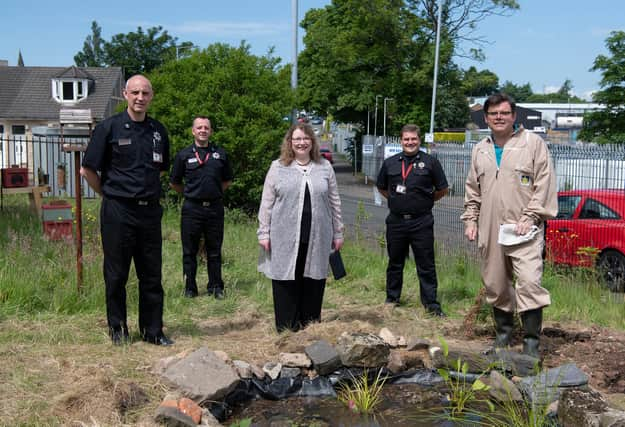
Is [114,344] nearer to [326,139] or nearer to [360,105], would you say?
[360,105]

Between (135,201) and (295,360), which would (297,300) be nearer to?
(295,360)

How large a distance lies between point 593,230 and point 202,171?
6142mm

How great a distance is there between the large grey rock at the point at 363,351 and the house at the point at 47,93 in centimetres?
4417

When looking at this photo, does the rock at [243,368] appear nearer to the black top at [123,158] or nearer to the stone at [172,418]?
the stone at [172,418]

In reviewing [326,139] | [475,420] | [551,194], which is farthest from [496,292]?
[326,139]

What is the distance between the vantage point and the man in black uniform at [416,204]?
6.94 metres

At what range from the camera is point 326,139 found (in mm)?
80375

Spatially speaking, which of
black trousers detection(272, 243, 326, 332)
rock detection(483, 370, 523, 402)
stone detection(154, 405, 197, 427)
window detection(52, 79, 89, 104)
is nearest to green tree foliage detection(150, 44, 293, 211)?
black trousers detection(272, 243, 326, 332)

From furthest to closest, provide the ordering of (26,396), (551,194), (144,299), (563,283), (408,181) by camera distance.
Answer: (563,283) < (408,181) < (144,299) < (551,194) < (26,396)

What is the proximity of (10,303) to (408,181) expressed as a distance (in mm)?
4009

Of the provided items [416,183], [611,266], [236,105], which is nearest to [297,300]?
[416,183]

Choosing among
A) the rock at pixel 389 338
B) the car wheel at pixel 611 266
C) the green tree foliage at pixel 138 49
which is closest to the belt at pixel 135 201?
the rock at pixel 389 338

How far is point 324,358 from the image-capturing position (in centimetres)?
490

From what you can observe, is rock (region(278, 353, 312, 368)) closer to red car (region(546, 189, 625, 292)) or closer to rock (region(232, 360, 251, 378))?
rock (region(232, 360, 251, 378))
